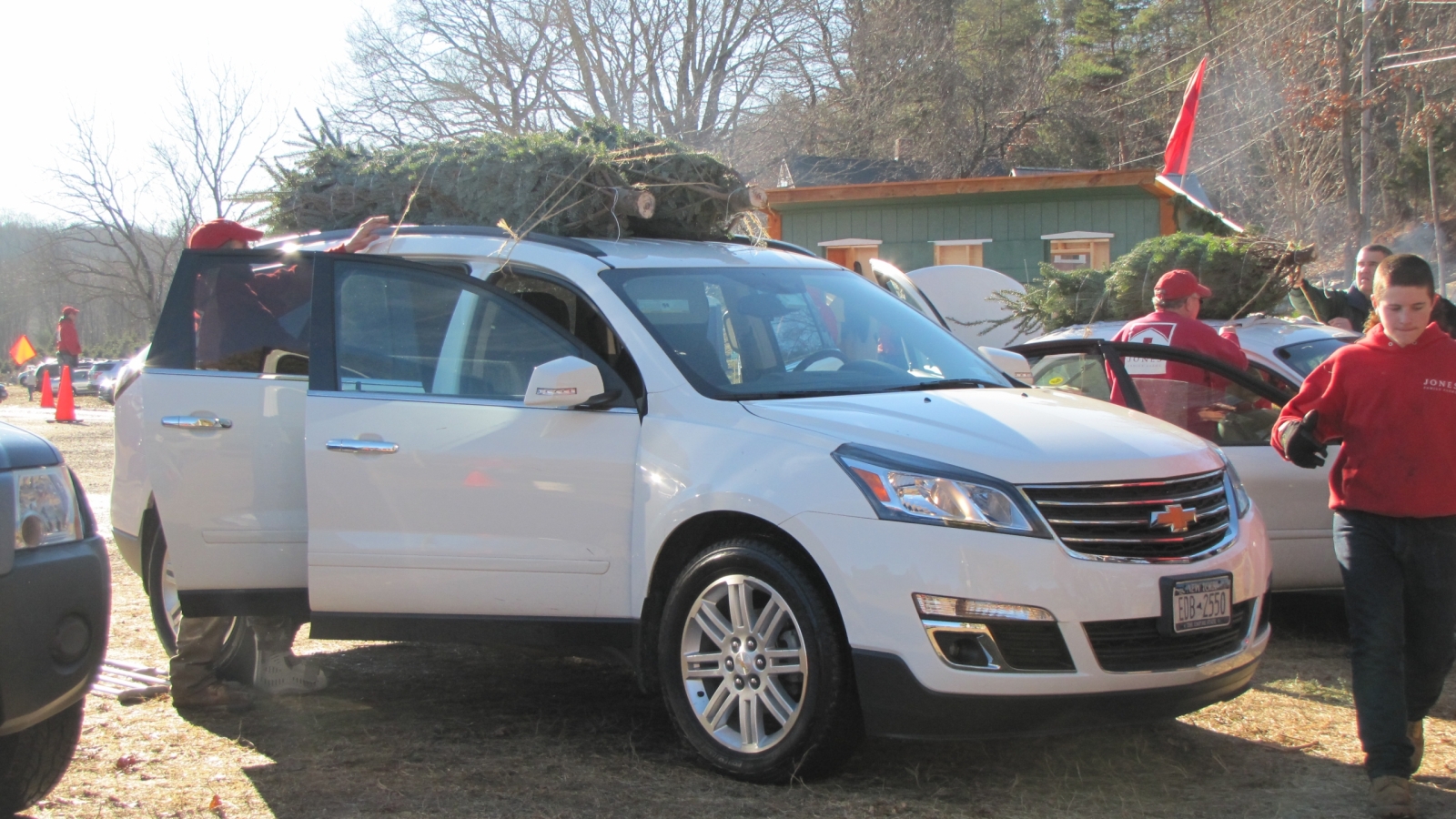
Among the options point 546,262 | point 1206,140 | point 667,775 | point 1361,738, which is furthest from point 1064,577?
point 1206,140

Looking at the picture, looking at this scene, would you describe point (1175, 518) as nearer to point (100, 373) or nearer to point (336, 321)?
point (336, 321)

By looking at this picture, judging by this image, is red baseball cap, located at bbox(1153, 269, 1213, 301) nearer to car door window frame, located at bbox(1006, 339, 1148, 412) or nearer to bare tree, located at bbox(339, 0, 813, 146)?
car door window frame, located at bbox(1006, 339, 1148, 412)

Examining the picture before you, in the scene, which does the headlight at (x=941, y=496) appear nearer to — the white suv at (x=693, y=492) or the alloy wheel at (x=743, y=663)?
the white suv at (x=693, y=492)

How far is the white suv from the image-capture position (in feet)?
12.8

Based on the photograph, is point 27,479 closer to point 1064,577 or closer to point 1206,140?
point 1064,577

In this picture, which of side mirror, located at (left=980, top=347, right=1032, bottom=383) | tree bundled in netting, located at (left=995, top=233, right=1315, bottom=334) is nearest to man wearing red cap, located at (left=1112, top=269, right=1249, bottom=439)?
side mirror, located at (left=980, top=347, right=1032, bottom=383)

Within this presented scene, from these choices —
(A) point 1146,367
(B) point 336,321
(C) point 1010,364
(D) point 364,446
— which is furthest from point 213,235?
(A) point 1146,367

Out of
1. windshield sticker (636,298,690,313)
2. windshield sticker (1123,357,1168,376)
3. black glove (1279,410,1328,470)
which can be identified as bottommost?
black glove (1279,410,1328,470)

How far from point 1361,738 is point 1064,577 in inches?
44.8

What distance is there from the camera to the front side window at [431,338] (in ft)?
15.9

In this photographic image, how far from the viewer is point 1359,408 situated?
4262mm

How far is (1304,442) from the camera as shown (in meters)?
4.26

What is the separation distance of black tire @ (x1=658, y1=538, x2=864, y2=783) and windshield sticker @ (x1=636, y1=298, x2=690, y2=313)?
3.23 ft

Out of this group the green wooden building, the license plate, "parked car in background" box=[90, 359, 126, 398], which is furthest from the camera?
"parked car in background" box=[90, 359, 126, 398]
